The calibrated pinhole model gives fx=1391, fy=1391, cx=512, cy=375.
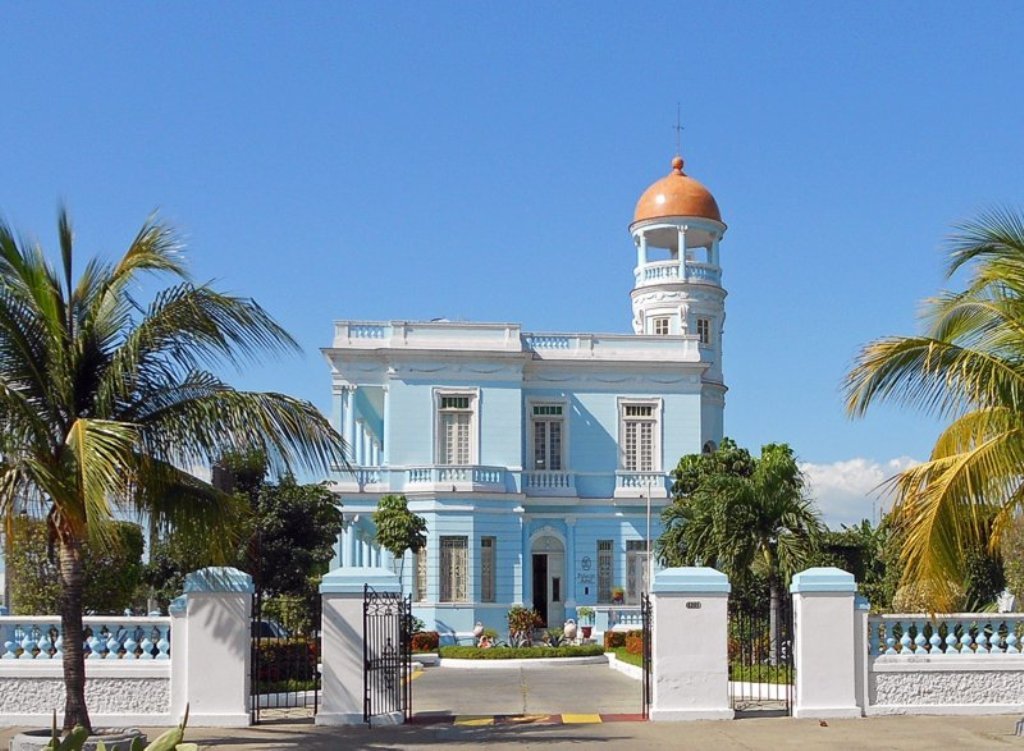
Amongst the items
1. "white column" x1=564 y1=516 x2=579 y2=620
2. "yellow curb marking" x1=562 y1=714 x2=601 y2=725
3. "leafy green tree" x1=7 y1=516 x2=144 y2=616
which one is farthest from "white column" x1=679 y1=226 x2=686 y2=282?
"yellow curb marking" x1=562 y1=714 x2=601 y2=725

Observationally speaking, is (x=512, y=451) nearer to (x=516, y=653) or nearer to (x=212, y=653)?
(x=516, y=653)

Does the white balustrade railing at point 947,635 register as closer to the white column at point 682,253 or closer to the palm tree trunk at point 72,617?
the palm tree trunk at point 72,617

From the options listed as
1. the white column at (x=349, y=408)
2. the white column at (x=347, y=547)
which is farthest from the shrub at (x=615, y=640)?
the white column at (x=349, y=408)

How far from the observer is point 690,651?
15820 millimetres

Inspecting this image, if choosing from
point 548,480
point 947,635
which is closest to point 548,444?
point 548,480

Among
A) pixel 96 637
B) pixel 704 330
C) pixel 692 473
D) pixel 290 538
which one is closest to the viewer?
pixel 96 637

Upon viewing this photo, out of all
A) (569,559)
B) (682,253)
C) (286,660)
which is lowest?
(286,660)

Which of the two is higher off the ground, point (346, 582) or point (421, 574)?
point (346, 582)

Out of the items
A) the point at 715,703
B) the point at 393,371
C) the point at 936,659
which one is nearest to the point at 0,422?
the point at 715,703

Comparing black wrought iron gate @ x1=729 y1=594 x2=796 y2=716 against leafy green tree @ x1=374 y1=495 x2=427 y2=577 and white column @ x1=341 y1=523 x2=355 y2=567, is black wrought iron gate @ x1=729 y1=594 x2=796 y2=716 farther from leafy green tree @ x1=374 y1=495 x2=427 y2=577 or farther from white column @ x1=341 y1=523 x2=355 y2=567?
white column @ x1=341 y1=523 x2=355 y2=567

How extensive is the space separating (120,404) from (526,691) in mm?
11280

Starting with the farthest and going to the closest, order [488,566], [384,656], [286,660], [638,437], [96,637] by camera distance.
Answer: [638,437] < [488,566] < [286,660] < [384,656] < [96,637]

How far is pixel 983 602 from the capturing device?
2677cm

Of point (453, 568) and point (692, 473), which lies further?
point (453, 568)
